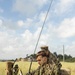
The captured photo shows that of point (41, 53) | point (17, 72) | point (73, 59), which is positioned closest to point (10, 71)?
point (17, 72)

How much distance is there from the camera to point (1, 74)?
27.7 meters

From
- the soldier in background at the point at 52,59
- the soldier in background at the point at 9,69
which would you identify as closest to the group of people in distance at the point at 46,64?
the soldier in background at the point at 52,59

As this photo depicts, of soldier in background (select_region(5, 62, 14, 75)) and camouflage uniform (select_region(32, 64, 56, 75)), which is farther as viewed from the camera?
soldier in background (select_region(5, 62, 14, 75))

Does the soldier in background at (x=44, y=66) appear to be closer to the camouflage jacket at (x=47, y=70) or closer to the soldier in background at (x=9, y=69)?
the camouflage jacket at (x=47, y=70)

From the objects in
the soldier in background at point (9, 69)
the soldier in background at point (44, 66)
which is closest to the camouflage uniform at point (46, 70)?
the soldier in background at point (44, 66)

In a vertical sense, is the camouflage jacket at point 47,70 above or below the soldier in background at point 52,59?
below

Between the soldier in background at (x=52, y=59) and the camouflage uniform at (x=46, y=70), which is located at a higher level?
the soldier in background at (x=52, y=59)

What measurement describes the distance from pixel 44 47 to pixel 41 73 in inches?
20.2

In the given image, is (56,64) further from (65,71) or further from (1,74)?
(1,74)

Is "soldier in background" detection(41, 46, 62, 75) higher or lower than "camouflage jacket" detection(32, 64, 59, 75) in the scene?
higher

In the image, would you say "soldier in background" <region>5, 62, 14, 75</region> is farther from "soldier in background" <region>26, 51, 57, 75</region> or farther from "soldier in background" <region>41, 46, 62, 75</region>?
"soldier in background" <region>41, 46, 62, 75</region>

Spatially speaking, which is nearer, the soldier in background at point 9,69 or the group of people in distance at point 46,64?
the group of people in distance at point 46,64

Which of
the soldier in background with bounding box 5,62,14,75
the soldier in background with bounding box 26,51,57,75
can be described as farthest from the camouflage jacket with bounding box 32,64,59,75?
the soldier in background with bounding box 5,62,14,75

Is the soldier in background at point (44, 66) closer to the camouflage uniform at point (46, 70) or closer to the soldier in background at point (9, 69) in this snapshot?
the camouflage uniform at point (46, 70)
